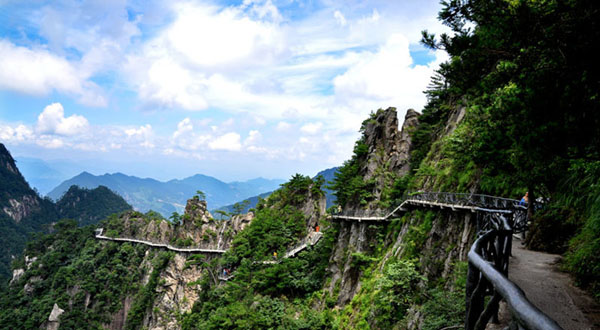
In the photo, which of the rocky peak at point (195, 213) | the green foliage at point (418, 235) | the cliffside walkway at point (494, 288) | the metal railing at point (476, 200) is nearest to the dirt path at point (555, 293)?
the cliffside walkway at point (494, 288)

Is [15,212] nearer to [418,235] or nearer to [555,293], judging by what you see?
[418,235]

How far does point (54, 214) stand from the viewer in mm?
137250

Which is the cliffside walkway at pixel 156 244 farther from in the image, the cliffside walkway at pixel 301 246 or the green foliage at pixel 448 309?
the green foliage at pixel 448 309

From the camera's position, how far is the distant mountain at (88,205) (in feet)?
439

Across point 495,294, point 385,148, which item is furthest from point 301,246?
point 495,294

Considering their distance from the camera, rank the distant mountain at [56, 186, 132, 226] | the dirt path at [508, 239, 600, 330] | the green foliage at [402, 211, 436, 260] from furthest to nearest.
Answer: the distant mountain at [56, 186, 132, 226] → the green foliage at [402, 211, 436, 260] → the dirt path at [508, 239, 600, 330]

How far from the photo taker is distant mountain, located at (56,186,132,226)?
13388 centimetres

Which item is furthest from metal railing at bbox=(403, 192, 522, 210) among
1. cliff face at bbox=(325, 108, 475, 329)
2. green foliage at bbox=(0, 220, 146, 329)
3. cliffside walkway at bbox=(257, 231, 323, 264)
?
green foliage at bbox=(0, 220, 146, 329)

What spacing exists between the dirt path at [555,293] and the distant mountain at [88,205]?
6097 inches

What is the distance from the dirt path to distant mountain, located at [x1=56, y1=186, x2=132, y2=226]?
154859 millimetres

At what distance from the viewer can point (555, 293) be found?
5012mm

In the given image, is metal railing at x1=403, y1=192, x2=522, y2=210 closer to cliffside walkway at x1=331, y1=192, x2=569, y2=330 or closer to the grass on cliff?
cliffside walkway at x1=331, y1=192, x2=569, y2=330

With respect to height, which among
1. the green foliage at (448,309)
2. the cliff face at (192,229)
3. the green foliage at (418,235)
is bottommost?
the cliff face at (192,229)

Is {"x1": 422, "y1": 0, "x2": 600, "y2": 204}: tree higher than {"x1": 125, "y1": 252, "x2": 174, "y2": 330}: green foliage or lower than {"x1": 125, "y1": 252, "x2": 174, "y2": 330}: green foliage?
higher
